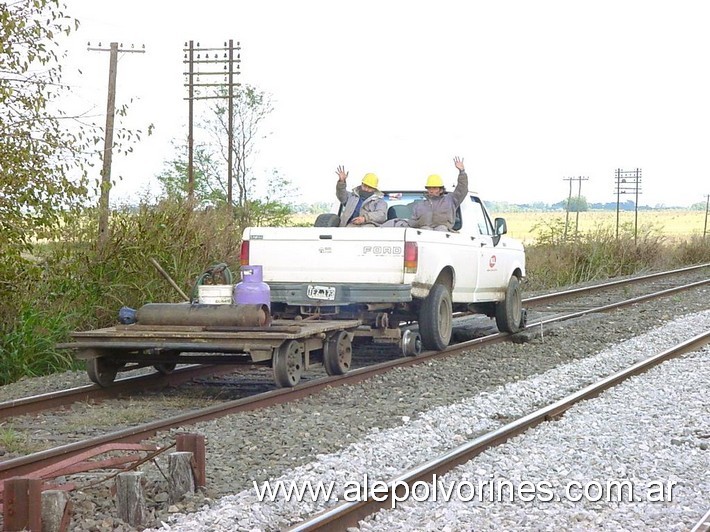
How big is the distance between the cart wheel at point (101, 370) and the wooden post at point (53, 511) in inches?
183

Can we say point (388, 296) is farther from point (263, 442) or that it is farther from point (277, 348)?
point (263, 442)

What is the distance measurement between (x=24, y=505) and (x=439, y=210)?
8229 mm

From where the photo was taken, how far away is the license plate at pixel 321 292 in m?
11.3

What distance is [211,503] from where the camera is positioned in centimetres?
605

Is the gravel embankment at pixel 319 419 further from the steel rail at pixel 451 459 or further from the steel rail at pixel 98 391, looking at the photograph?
the steel rail at pixel 451 459

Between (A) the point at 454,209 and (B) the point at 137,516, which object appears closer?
(B) the point at 137,516

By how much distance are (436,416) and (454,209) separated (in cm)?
451

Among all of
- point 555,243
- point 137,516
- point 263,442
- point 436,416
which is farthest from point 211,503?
point 555,243

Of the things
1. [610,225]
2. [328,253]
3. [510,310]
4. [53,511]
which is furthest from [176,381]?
[610,225]

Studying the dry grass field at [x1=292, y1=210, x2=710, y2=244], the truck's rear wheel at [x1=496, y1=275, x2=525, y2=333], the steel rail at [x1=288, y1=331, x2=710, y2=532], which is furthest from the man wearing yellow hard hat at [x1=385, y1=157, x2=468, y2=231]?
the dry grass field at [x1=292, y1=210, x2=710, y2=244]

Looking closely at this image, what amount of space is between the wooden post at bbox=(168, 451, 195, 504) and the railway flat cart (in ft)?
10.7

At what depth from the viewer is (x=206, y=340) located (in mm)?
9516

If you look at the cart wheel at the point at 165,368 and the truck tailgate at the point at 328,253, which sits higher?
the truck tailgate at the point at 328,253

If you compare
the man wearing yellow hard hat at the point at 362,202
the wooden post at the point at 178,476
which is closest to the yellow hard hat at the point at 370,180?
the man wearing yellow hard hat at the point at 362,202
